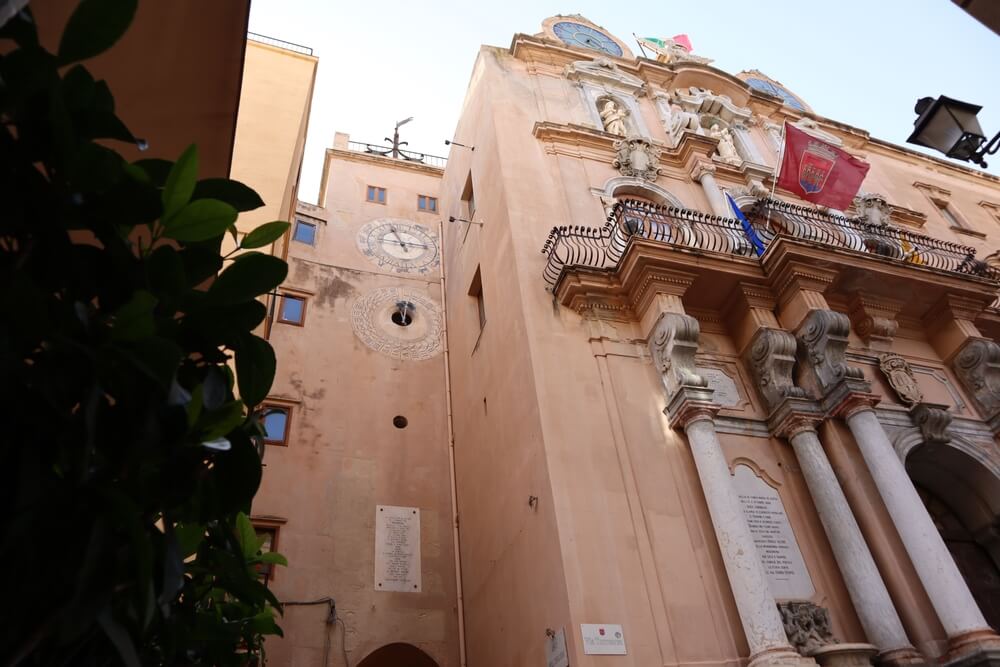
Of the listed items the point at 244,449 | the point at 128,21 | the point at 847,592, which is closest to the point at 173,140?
the point at 128,21

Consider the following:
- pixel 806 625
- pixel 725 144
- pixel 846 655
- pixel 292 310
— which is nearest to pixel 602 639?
pixel 806 625

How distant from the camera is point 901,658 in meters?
6.41

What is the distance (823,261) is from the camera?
9086mm

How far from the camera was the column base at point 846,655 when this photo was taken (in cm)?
628

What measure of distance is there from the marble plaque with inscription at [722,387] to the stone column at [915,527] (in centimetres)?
118

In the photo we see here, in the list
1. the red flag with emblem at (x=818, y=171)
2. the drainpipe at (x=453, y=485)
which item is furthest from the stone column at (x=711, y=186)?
the drainpipe at (x=453, y=485)

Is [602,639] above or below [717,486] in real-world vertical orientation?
below

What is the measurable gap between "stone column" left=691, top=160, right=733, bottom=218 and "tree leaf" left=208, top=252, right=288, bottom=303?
34.9 feet

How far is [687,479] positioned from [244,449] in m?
6.42

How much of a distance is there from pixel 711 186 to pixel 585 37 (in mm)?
5597

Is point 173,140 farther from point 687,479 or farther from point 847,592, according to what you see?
point 847,592

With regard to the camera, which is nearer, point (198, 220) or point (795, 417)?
point (198, 220)

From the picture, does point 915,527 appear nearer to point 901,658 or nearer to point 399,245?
point 901,658

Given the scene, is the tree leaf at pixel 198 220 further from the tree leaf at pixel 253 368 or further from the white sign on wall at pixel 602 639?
the white sign on wall at pixel 602 639
